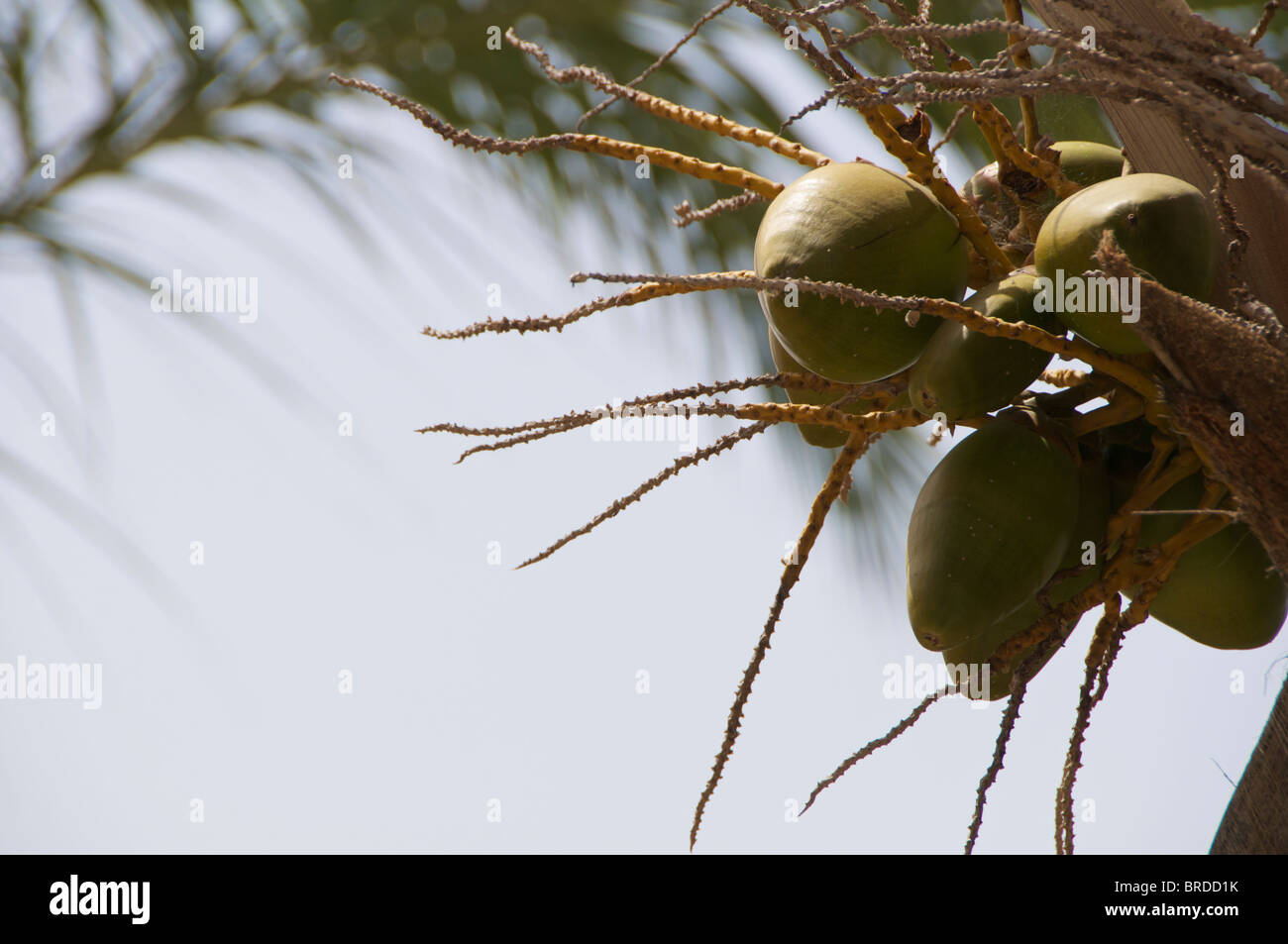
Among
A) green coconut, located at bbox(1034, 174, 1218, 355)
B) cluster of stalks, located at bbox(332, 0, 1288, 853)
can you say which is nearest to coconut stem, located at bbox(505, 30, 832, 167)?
cluster of stalks, located at bbox(332, 0, 1288, 853)

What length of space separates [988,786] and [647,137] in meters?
1.17

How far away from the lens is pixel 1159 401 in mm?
366

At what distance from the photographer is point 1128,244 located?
1.21ft

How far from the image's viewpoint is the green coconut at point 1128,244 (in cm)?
37

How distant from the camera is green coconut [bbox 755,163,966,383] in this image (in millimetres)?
403

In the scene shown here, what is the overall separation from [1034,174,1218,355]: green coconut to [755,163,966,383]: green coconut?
0.14ft

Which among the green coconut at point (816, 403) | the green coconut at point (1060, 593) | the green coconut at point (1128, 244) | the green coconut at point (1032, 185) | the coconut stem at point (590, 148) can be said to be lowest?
the green coconut at point (1060, 593)

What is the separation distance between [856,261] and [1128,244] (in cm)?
9

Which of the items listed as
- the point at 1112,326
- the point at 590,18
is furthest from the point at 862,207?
the point at 590,18

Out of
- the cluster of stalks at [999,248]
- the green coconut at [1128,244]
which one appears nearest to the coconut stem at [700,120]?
the cluster of stalks at [999,248]

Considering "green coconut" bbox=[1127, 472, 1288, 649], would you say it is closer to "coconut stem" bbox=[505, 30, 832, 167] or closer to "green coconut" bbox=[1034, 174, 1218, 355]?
"green coconut" bbox=[1034, 174, 1218, 355]

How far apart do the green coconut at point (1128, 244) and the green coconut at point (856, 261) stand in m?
0.04

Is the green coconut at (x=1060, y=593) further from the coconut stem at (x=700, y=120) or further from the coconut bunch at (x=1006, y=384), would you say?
the coconut stem at (x=700, y=120)
